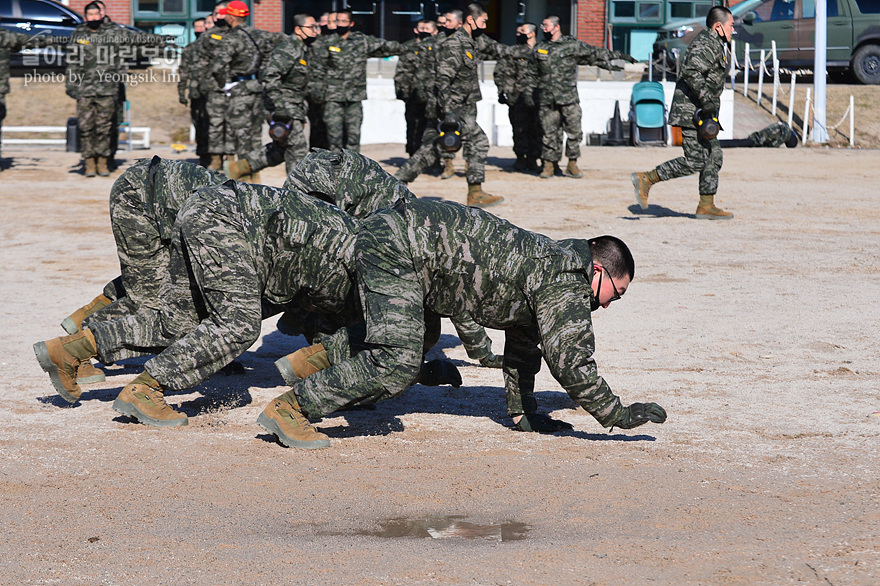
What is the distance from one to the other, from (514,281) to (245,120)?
399 inches

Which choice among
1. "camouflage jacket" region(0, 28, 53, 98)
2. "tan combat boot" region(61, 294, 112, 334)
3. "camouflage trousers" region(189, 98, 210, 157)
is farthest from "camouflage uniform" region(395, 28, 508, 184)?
"tan combat boot" region(61, 294, 112, 334)

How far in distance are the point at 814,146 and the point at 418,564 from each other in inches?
665

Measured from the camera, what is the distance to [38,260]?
10.0m

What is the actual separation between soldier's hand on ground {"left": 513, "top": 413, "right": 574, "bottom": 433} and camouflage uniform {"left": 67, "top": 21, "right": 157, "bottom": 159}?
10641 mm

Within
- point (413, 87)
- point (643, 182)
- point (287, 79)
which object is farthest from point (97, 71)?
point (643, 182)

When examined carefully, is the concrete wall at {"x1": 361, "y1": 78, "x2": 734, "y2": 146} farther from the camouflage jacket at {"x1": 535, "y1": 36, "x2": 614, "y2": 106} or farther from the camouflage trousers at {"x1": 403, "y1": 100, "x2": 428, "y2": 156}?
the camouflage jacket at {"x1": 535, "y1": 36, "x2": 614, "y2": 106}

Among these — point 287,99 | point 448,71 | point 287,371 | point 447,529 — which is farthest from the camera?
point 448,71

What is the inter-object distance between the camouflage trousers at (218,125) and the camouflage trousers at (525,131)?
13.4ft

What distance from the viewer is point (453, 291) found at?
4.85 meters

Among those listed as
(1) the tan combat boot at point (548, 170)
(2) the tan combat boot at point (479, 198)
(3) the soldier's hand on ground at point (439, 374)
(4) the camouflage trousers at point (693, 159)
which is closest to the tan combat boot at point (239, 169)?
(2) the tan combat boot at point (479, 198)

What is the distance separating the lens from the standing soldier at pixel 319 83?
532 inches

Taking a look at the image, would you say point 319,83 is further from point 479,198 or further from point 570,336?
point 570,336

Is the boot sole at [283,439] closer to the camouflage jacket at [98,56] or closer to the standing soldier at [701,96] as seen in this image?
the standing soldier at [701,96]

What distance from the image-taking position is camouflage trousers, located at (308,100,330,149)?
1384 centimetres
